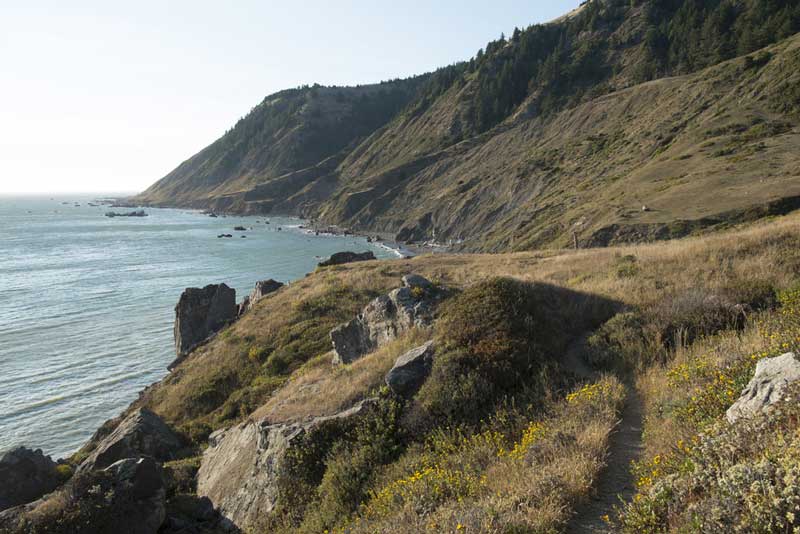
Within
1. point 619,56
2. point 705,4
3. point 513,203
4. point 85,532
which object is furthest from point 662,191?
point 705,4

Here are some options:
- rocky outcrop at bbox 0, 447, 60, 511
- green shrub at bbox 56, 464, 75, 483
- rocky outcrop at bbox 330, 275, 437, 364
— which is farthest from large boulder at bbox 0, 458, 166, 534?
rocky outcrop at bbox 330, 275, 437, 364

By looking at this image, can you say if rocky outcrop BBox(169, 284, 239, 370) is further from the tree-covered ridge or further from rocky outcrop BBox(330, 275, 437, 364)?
the tree-covered ridge

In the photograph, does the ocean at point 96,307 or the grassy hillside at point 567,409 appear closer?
the grassy hillside at point 567,409

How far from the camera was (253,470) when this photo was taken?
10.4 metres

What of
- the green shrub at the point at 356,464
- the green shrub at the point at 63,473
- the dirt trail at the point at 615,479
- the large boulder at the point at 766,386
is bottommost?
the green shrub at the point at 63,473

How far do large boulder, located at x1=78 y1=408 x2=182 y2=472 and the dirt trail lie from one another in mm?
14277

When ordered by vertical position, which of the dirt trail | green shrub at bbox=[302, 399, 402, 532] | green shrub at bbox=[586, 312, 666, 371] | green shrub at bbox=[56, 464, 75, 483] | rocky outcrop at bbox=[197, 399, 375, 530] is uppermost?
green shrub at bbox=[586, 312, 666, 371]

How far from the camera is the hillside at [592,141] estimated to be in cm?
4478

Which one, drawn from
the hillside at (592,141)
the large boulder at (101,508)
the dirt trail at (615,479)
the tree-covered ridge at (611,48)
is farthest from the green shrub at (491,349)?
the tree-covered ridge at (611,48)

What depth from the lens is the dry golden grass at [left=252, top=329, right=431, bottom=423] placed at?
1083 centimetres

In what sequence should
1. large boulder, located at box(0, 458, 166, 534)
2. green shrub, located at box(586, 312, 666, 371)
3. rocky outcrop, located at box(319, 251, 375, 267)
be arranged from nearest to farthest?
large boulder, located at box(0, 458, 166, 534), green shrub, located at box(586, 312, 666, 371), rocky outcrop, located at box(319, 251, 375, 267)

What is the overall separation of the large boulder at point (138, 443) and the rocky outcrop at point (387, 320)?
21.3 feet

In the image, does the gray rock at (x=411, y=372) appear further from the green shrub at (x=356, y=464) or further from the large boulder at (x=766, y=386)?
the large boulder at (x=766, y=386)

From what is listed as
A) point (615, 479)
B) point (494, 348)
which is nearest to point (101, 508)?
point (494, 348)
